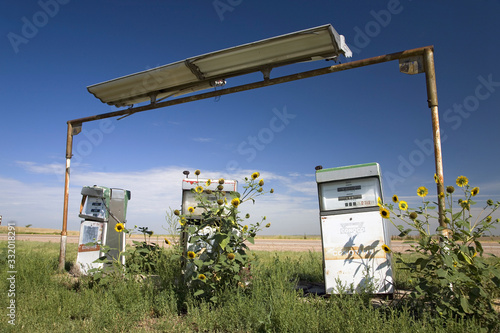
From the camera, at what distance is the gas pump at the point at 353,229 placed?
16.0 ft

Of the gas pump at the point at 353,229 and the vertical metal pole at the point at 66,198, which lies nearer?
the gas pump at the point at 353,229

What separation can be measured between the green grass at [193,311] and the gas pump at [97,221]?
1.88 m

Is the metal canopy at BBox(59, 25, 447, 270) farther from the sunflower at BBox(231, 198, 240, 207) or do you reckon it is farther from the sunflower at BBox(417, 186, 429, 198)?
the sunflower at BBox(231, 198, 240, 207)

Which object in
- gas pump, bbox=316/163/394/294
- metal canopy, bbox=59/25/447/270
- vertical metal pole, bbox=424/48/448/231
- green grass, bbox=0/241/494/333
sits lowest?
green grass, bbox=0/241/494/333

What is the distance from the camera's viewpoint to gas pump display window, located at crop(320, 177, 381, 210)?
5199mm

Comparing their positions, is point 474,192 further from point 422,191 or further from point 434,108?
point 434,108

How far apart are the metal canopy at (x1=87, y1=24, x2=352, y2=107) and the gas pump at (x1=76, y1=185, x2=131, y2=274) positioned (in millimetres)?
2319

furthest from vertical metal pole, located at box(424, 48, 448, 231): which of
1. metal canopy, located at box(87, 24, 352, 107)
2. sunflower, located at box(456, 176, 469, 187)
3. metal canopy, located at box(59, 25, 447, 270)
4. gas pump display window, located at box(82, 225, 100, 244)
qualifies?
gas pump display window, located at box(82, 225, 100, 244)

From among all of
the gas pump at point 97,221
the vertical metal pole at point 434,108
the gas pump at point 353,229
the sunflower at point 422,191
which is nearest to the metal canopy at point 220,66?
the vertical metal pole at point 434,108

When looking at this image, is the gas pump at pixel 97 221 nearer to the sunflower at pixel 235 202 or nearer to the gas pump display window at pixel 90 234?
the gas pump display window at pixel 90 234

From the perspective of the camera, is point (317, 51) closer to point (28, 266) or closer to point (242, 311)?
point (242, 311)

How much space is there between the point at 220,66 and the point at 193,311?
450cm

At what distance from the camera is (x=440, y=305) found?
367cm

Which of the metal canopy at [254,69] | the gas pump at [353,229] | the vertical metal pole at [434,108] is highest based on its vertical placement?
the metal canopy at [254,69]
